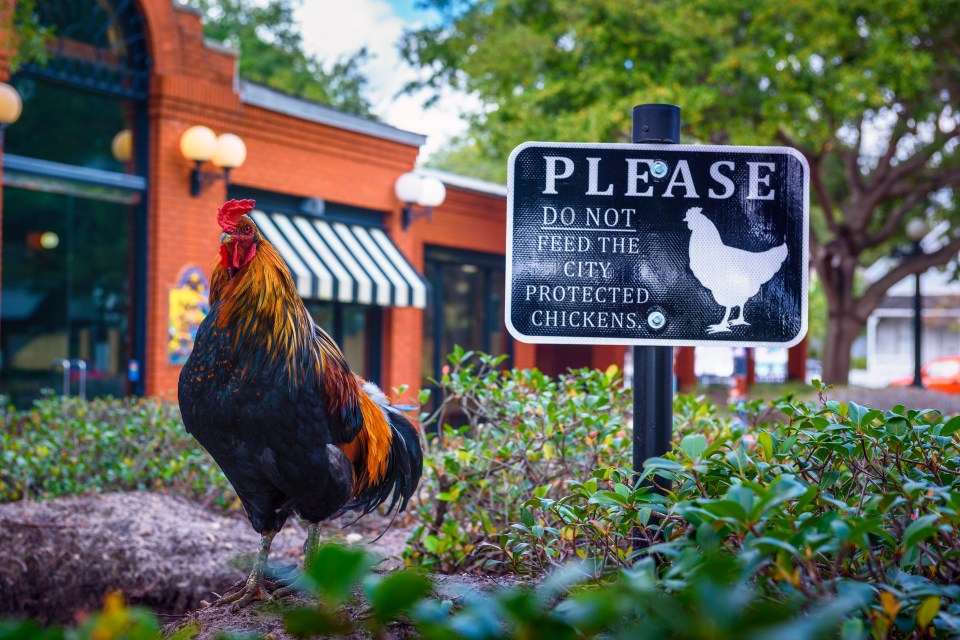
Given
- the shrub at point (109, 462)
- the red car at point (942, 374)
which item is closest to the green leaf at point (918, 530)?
the shrub at point (109, 462)

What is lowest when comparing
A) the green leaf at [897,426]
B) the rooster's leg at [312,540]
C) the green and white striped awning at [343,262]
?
the rooster's leg at [312,540]

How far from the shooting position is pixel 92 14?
11.4 meters

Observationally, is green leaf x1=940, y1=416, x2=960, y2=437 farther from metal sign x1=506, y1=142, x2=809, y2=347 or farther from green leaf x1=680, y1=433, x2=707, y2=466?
green leaf x1=680, y1=433, x2=707, y2=466

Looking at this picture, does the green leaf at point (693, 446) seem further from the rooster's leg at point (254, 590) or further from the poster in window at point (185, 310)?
the poster in window at point (185, 310)

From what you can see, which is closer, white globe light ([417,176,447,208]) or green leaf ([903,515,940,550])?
green leaf ([903,515,940,550])

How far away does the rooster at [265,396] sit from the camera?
3238mm

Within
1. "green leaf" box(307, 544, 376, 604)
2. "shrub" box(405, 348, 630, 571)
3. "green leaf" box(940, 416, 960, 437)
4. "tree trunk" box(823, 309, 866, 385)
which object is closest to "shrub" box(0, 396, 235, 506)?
"shrub" box(405, 348, 630, 571)

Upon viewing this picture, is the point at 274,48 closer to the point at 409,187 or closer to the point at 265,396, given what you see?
the point at 409,187

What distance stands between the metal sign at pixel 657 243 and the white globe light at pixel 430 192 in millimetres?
12490

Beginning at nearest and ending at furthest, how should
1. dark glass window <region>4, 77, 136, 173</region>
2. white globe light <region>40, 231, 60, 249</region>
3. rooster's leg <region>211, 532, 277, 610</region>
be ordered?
rooster's leg <region>211, 532, 277, 610</region> → dark glass window <region>4, 77, 136, 173</region> → white globe light <region>40, 231, 60, 249</region>

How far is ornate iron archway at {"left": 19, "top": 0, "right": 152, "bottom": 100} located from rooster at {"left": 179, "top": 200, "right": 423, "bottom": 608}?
8681 millimetres

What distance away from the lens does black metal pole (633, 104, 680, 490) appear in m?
2.88

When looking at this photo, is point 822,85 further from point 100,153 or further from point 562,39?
point 100,153

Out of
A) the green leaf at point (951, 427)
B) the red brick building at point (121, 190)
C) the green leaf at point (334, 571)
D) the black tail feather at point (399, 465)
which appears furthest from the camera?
the red brick building at point (121, 190)
